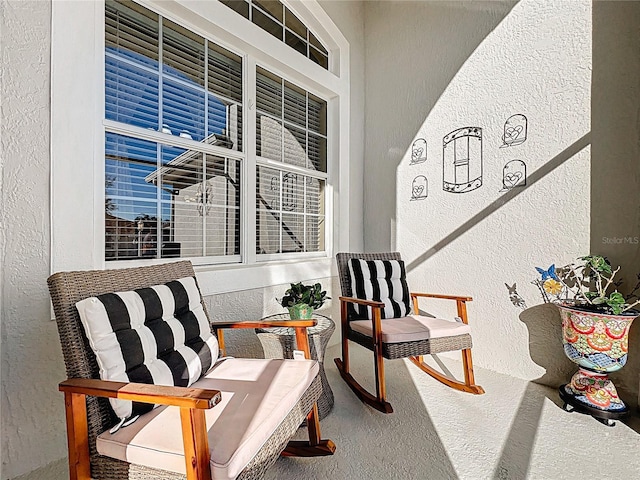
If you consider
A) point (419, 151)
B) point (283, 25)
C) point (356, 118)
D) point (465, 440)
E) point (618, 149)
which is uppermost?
point (283, 25)

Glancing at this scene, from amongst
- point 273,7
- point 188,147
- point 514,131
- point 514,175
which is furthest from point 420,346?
point 273,7

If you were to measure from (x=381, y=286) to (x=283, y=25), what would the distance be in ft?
7.64

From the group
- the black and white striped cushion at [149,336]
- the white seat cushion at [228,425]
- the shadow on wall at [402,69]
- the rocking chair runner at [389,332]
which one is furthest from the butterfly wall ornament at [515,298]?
the black and white striped cushion at [149,336]

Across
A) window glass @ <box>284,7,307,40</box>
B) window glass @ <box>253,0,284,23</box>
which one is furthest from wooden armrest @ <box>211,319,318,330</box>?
window glass @ <box>284,7,307,40</box>

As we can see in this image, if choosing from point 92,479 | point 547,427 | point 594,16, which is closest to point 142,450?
point 92,479

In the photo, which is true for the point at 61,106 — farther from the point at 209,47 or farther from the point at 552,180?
the point at 552,180

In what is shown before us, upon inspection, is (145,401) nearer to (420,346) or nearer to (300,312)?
(300,312)

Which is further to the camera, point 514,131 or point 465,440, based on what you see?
point 514,131

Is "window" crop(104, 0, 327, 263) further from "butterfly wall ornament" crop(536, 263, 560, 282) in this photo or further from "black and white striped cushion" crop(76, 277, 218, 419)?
"butterfly wall ornament" crop(536, 263, 560, 282)

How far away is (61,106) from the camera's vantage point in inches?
65.2

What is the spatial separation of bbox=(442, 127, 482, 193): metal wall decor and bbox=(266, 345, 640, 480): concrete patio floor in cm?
159

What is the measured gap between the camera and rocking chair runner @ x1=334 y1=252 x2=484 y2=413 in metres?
2.23

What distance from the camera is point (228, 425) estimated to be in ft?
3.82

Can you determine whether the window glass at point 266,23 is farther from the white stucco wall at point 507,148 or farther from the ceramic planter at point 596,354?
the ceramic planter at point 596,354
